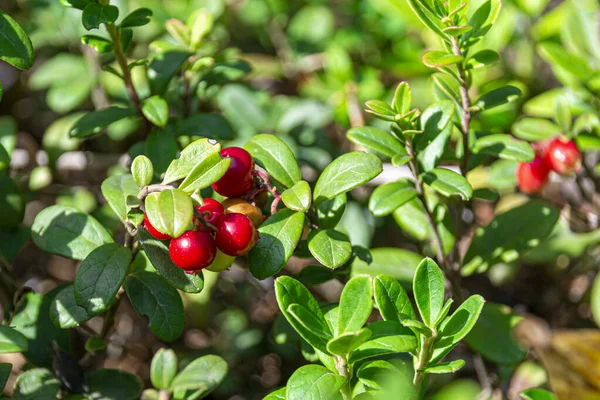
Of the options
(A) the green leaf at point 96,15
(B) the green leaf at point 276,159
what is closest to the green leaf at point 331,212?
(B) the green leaf at point 276,159

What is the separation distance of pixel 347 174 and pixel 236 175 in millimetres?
293

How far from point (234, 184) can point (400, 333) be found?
1.83 ft

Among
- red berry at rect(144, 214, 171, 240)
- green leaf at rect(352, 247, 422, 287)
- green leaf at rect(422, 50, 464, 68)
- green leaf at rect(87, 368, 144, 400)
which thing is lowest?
green leaf at rect(87, 368, 144, 400)

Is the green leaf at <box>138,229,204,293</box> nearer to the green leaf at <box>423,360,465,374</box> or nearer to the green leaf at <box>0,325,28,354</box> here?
the green leaf at <box>0,325,28,354</box>

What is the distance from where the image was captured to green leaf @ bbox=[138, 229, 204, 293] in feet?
5.08

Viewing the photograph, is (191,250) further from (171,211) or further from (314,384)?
(314,384)

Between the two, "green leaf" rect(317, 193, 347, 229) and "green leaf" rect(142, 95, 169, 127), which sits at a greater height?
"green leaf" rect(142, 95, 169, 127)

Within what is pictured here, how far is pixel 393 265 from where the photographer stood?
85.7 inches

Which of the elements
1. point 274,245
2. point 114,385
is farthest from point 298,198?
point 114,385

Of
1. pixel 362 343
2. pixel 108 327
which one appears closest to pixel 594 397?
pixel 362 343

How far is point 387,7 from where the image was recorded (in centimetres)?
345

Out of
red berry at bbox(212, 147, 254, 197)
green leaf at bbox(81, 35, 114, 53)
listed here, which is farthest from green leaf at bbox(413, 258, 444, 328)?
green leaf at bbox(81, 35, 114, 53)

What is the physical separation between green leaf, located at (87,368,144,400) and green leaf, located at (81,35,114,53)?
0.99 meters

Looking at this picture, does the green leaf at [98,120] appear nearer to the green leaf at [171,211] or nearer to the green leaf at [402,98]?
the green leaf at [171,211]
